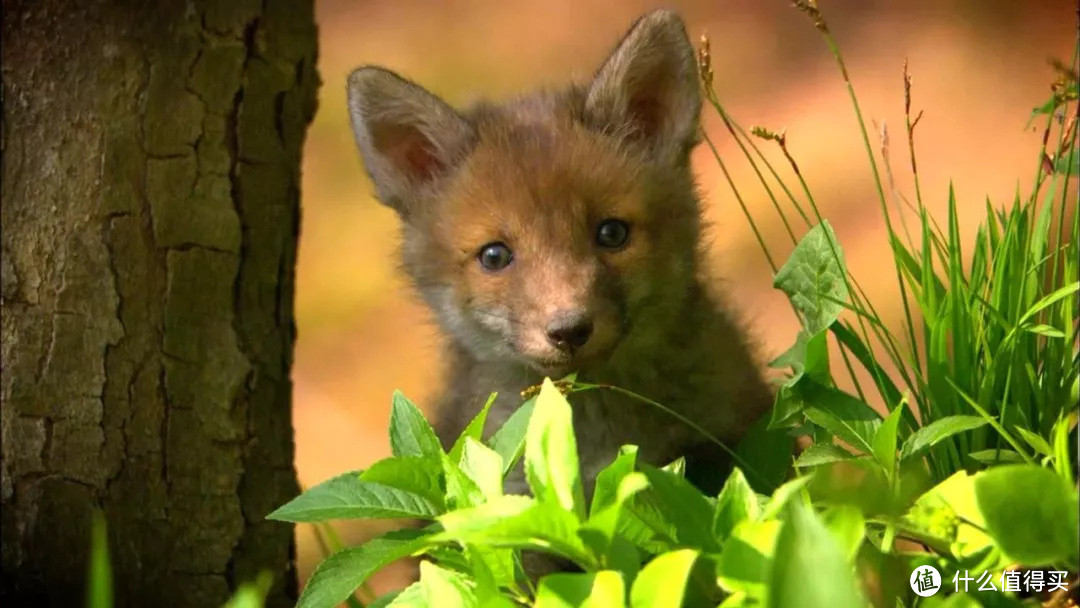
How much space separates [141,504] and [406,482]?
3.09 ft

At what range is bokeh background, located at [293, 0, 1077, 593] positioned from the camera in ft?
9.34

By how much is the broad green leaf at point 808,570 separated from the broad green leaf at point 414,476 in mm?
489

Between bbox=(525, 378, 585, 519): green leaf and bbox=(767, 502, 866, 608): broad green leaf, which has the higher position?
bbox=(525, 378, 585, 519): green leaf

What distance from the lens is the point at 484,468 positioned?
1174 millimetres

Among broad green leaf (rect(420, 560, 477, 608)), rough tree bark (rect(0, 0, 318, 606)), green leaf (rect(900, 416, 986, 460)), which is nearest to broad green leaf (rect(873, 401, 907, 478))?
green leaf (rect(900, 416, 986, 460))

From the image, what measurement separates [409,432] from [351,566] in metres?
0.18

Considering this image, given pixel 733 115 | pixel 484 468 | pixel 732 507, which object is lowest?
pixel 732 507

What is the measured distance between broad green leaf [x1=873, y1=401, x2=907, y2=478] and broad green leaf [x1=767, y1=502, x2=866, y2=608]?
40 cm

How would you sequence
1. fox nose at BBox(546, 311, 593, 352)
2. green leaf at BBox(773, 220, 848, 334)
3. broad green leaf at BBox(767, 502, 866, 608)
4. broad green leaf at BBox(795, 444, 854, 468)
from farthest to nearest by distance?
fox nose at BBox(546, 311, 593, 352) < green leaf at BBox(773, 220, 848, 334) < broad green leaf at BBox(795, 444, 854, 468) < broad green leaf at BBox(767, 502, 866, 608)

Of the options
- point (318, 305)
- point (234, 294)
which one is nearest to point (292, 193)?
point (234, 294)

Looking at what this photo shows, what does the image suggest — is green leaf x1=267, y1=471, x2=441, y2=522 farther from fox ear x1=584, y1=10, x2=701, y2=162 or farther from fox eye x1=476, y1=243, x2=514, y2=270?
fox ear x1=584, y1=10, x2=701, y2=162

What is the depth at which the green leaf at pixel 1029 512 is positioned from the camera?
0.98 metres

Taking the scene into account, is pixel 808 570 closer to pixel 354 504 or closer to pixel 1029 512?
pixel 1029 512

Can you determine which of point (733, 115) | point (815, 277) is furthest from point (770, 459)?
point (733, 115)
